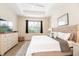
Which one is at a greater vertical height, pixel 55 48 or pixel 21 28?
pixel 21 28

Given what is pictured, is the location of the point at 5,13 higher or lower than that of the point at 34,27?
higher

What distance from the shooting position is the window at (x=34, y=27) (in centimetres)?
587

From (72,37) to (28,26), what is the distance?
343 cm

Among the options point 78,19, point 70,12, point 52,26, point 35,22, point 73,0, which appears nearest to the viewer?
point 73,0

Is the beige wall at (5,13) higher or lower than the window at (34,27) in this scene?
higher

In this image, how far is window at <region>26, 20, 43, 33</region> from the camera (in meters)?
5.87

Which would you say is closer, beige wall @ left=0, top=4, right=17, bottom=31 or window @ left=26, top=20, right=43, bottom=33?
beige wall @ left=0, top=4, right=17, bottom=31

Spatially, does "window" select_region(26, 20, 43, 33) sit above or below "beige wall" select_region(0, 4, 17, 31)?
below

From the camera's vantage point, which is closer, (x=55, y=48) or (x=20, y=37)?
(x=55, y=48)

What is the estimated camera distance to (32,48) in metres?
2.70

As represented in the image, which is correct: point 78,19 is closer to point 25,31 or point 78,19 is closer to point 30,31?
point 30,31

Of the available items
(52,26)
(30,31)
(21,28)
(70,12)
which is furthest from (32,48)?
(21,28)

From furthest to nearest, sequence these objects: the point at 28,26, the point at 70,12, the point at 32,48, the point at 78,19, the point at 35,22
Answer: the point at 28,26
the point at 35,22
the point at 70,12
the point at 78,19
the point at 32,48

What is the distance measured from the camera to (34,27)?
19.7 feet
